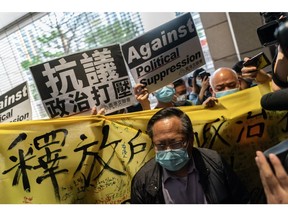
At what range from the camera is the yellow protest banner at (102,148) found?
1.92m

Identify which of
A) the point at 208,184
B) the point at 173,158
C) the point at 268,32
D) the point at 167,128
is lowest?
the point at 208,184

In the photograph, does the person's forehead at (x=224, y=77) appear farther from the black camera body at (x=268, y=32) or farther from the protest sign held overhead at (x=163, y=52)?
A: the black camera body at (x=268, y=32)

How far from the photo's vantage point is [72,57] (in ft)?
6.93

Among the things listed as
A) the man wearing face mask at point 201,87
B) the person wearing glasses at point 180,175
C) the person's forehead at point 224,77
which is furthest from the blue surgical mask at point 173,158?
the man wearing face mask at point 201,87

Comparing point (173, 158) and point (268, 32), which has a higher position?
point (268, 32)

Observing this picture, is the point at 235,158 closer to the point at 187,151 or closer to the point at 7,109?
the point at 187,151

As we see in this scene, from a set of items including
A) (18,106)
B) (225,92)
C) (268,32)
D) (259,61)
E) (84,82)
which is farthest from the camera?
(18,106)

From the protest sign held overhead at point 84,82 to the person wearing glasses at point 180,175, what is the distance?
0.69m

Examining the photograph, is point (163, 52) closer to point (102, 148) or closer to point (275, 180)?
point (102, 148)

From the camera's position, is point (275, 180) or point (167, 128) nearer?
point (275, 180)

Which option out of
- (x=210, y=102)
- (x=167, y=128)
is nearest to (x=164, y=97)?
(x=210, y=102)

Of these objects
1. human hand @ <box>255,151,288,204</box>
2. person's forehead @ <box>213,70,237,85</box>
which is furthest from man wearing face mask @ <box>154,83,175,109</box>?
human hand @ <box>255,151,288,204</box>

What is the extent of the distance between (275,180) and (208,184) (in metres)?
0.67

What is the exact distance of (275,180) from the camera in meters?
0.83
